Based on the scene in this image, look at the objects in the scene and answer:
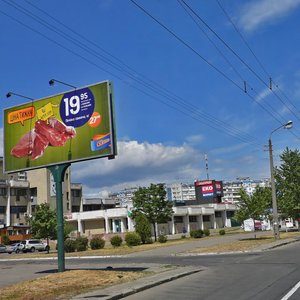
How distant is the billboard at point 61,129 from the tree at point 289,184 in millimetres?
41528

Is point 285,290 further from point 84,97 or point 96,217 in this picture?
point 96,217

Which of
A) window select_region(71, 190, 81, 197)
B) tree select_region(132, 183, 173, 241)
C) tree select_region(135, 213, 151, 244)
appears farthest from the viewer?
window select_region(71, 190, 81, 197)

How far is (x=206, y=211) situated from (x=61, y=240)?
263 feet

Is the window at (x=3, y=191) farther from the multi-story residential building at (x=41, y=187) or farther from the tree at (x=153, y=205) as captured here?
the tree at (x=153, y=205)

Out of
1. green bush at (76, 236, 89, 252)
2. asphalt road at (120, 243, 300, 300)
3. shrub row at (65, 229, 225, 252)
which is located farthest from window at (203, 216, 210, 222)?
asphalt road at (120, 243, 300, 300)

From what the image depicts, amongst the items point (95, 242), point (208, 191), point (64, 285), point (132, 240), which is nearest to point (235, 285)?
point (64, 285)

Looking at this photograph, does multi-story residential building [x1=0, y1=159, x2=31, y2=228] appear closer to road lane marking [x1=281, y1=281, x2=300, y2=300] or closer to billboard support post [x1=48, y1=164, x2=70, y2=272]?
billboard support post [x1=48, y1=164, x2=70, y2=272]

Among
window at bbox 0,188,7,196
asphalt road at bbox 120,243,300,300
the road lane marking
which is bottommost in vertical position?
the road lane marking

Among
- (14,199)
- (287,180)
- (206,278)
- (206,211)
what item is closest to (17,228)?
(14,199)

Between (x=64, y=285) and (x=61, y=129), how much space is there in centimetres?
732

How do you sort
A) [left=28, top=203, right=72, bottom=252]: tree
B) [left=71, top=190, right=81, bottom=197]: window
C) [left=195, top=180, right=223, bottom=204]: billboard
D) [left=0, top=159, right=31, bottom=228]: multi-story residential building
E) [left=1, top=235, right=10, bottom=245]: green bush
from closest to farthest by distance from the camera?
[left=28, top=203, right=72, bottom=252]: tree < [left=1, top=235, right=10, bottom=245]: green bush < [left=0, top=159, right=31, bottom=228]: multi-story residential building < [left=71, top=190, right=81, bottom=197]: window < [left=195, top=180, right=223, bottom=204]: billboard

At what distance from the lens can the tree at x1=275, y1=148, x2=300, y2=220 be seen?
5609cm

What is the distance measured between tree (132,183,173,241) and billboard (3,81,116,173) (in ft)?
102

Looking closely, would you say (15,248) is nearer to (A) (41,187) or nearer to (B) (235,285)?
(A) (41,187)
